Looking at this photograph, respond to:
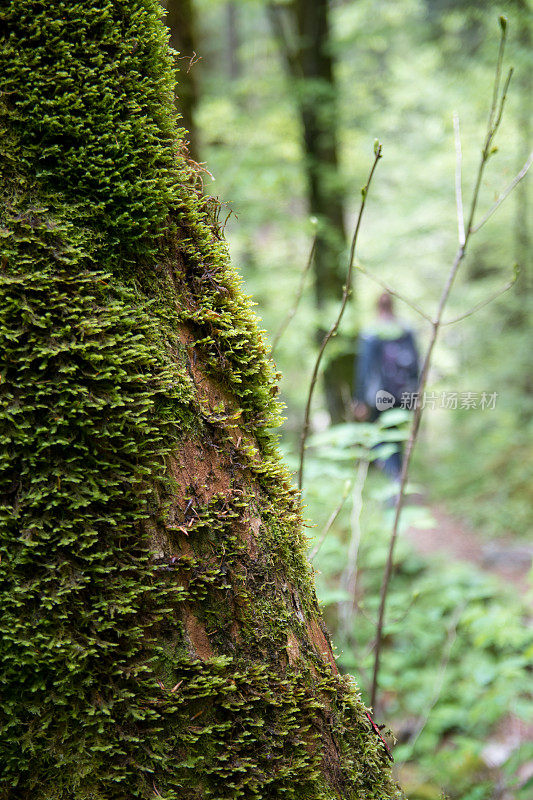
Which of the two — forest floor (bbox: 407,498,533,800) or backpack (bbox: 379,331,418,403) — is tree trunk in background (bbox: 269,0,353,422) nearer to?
backpack (bbox: 379,331,418,403)

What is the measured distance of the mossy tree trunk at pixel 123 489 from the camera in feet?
3.08

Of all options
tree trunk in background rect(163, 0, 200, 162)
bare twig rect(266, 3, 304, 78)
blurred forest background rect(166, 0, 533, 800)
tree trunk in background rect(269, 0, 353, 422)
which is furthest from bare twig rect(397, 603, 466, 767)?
bare twig rect(266, 3, 304, 78)

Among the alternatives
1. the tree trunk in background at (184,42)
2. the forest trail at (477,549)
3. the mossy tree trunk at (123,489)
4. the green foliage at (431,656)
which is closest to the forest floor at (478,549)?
the forest trail at (477,549)

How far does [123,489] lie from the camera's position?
991 millimetres

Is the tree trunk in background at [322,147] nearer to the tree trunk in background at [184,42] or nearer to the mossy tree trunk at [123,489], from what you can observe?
the tree trunk in background at [184,42]

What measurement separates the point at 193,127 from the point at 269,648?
15.3 ft

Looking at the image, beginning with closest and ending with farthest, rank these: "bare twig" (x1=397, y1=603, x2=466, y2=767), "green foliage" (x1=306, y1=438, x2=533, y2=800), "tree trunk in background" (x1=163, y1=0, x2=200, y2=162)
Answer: "bare twig" (x1=397, y1=603, x2=466, y2=767)
"green foliage" (x1=306, y1=438, x2=533, y2=800)
"tree trunk in background" (x1=163, y1=0, x2=200, y2=162)

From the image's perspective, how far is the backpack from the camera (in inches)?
263

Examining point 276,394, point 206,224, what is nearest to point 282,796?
point 276,394

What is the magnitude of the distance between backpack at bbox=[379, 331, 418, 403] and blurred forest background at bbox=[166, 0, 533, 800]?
0.47 m

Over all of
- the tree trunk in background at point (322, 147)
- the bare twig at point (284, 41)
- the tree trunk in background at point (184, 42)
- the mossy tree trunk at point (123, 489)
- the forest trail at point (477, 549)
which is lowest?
the mossy tree trunk at point (123, 489)

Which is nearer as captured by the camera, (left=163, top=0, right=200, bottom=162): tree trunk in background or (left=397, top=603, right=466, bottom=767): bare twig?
(left=397, top=603, right=466, bottom=767): bare twig

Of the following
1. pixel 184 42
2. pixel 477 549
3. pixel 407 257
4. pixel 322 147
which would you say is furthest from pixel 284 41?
pixel 477 549

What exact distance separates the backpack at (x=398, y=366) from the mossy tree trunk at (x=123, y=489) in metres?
5.79
